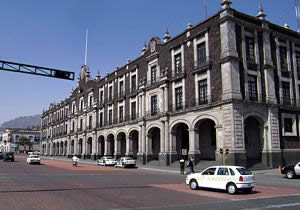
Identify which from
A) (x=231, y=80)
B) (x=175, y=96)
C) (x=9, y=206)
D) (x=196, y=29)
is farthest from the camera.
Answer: (x=175, y=96)

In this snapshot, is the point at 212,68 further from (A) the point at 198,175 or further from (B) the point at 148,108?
(A) the point at 198,175

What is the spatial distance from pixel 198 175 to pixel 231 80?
673 inches

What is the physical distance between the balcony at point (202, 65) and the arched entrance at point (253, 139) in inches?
291

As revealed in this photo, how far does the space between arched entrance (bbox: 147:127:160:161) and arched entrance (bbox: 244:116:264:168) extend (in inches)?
561

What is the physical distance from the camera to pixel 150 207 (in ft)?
37.3

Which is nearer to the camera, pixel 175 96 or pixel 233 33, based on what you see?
pixel 233 33

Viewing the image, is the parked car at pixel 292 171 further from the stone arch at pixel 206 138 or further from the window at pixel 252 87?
the stone arch at pixel 206 138

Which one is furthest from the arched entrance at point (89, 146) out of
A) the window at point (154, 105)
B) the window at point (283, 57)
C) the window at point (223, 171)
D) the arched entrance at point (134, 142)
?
the window at point (223, 171)

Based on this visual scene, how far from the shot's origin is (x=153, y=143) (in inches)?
1863

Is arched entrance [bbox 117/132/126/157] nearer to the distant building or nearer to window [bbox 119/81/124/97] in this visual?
window [bbox 119/81/124/97]

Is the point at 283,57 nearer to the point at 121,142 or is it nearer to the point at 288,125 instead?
the point at 288,125

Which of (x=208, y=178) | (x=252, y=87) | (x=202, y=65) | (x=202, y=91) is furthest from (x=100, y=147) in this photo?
(x=208, y=178)

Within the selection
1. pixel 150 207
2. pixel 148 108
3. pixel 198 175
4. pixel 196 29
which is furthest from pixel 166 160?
pixel 150 207

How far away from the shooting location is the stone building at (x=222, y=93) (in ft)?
108
